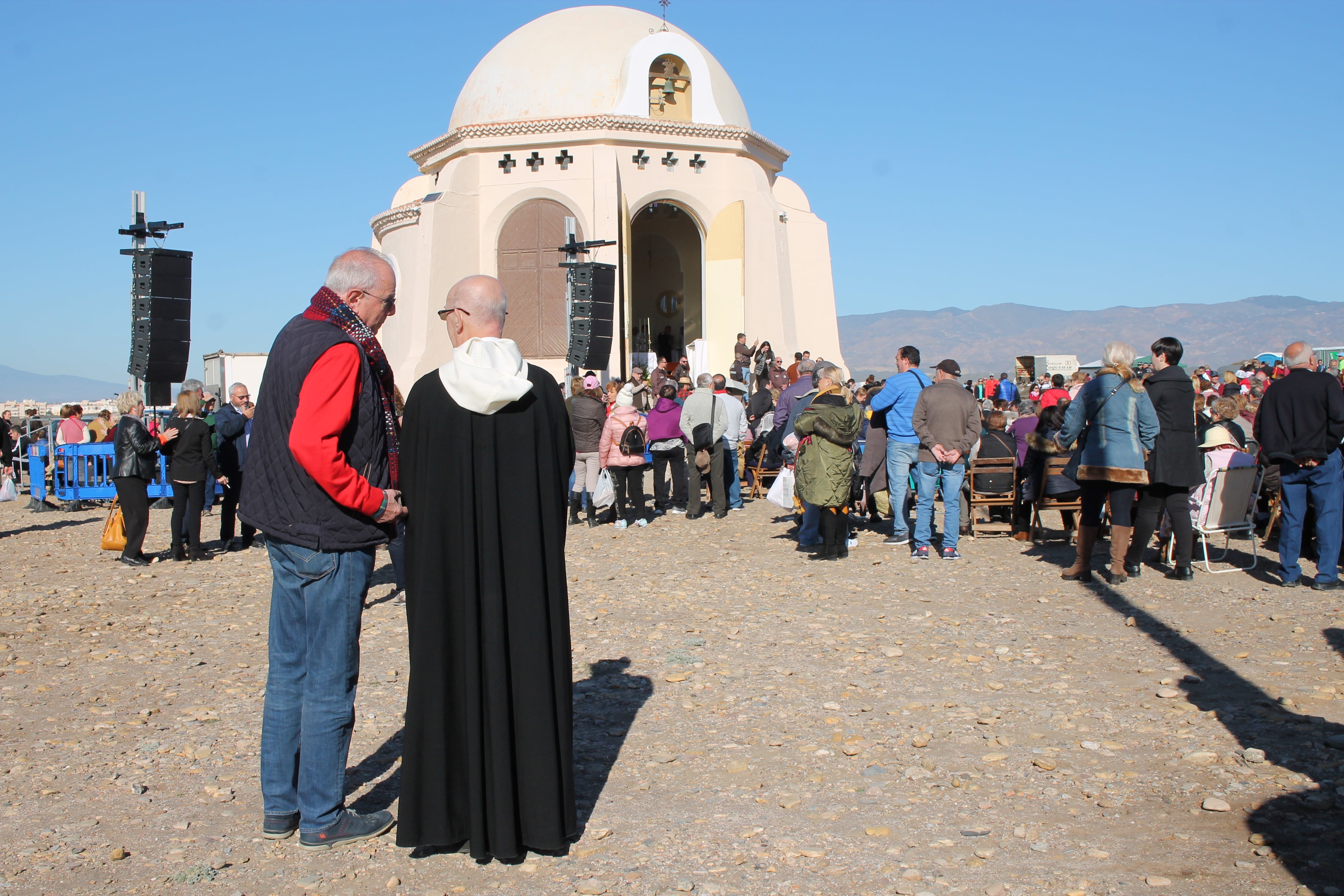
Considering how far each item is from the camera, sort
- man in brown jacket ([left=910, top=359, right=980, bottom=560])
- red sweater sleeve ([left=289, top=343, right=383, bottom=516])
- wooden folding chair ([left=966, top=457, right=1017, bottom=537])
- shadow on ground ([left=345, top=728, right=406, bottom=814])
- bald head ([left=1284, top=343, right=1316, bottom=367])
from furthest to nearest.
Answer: wooden folding chair ([left=966, top=457, right=1017, bottom=537]), man in brown jacket ([left=910, top=359, right=980, bottom=560]), bald head ([left=1284, top=343, right=1316, bottom=367]), shadow on ground ([left=345, top=728, right=406, bottom=814]), red sweater sleeve ([left=289, top=343, right=383, bottom=516])

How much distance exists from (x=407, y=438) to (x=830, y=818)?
Answer: 2.20 m

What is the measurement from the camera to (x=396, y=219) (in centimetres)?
2856

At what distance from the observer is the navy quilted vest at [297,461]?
12.2ft

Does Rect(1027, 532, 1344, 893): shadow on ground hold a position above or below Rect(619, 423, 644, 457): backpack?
below

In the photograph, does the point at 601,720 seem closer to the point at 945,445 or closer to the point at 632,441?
the point at 945,445

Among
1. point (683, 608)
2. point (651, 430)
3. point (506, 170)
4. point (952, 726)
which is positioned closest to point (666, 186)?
point (506, 170)

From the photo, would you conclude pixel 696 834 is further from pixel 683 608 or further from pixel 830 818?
pixel 683 608

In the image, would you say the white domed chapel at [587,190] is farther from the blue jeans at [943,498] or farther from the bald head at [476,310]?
the bald head at [476,310]

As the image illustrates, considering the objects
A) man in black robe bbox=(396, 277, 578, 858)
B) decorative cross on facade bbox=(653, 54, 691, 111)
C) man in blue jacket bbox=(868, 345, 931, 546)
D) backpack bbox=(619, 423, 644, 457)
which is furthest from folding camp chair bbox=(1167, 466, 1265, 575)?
decorative cross on facade bbox=(653, 54, 691, 111)

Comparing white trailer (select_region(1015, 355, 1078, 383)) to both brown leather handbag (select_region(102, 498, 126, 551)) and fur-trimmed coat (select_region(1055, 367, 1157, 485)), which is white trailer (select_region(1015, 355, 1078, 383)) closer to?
fur-trimmed coat (select_region(1055, 367, 1157, 485))

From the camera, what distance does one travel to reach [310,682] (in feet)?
12.5

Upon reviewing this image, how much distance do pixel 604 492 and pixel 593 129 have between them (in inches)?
599

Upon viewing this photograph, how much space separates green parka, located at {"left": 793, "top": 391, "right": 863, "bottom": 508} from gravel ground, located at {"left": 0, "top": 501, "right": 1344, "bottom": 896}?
1104 mm

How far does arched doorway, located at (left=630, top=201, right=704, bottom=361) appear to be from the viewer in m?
33.2
